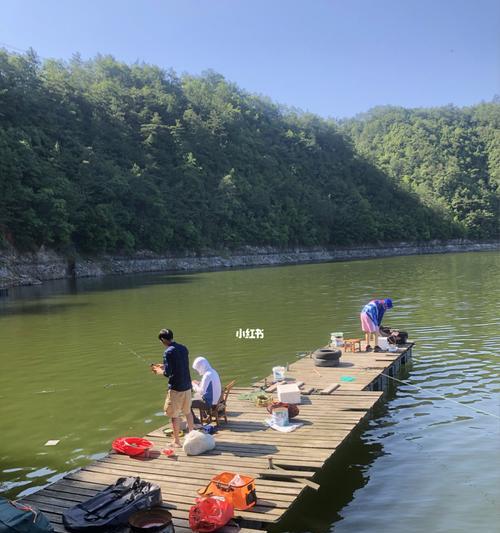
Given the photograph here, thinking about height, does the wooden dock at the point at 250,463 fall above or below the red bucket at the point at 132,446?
below

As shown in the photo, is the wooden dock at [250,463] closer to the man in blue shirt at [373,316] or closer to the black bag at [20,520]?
the black bag at [20,520]

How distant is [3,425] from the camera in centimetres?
1103

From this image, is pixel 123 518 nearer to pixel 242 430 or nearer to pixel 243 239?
pixel 242 430

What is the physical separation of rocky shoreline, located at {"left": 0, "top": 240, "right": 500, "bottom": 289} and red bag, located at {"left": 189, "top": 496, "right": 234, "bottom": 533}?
4735 centimetres

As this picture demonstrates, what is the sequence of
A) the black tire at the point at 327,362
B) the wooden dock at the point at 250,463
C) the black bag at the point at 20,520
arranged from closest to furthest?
the black bag at the point at 20,520, the wooden dock at the point at 250,463, the black tire at the point at 327,362

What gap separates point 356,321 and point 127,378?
1139 cm

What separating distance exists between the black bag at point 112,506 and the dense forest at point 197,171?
50564mm

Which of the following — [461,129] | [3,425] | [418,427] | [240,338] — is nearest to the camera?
[418,427]

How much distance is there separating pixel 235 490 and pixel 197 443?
74.5 inches

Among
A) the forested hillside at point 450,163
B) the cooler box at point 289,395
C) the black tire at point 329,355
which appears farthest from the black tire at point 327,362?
the forested hillside at point 450,163

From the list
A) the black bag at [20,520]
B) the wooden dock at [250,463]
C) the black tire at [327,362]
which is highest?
the black bag at [20,520]

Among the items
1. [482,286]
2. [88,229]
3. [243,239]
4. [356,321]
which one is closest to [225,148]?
[243,239]

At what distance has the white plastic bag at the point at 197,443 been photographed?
7996mm

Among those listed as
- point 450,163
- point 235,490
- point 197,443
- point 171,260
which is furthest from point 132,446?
point 450,163
